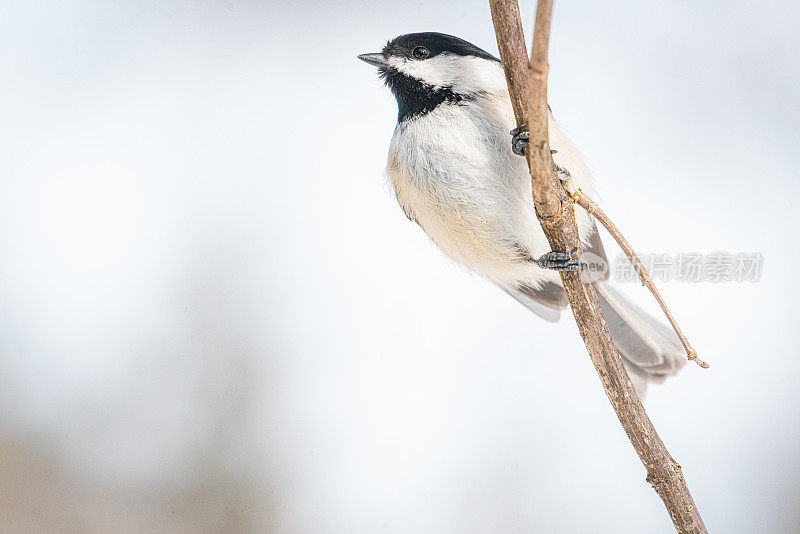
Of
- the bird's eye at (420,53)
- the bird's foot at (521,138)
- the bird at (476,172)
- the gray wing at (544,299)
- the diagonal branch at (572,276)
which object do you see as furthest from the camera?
the gray wing at (544,299)

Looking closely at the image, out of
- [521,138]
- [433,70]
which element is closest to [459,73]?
[433,70]

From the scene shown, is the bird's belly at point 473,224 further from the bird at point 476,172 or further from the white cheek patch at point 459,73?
the white cheek patch at point 459,73

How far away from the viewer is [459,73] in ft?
3.82

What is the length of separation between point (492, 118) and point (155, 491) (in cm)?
144

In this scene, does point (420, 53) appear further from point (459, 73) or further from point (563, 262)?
point (563, 262)

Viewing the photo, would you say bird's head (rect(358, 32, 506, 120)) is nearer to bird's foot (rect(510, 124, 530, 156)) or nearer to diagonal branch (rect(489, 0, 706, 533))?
bird's foot (rect(510, 124, 530, 156))

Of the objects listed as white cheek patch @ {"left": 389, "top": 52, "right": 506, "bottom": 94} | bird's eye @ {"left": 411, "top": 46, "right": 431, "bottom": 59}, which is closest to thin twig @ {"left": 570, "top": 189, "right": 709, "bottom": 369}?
white cheek patch @ {"left": 389, "top": 52, "right": 506, "bottom": 94}

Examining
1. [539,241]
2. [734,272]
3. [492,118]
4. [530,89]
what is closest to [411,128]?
[492,118]

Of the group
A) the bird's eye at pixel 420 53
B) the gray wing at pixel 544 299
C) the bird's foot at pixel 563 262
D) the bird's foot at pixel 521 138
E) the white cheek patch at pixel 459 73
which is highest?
the bird's eye at pixel 420 53

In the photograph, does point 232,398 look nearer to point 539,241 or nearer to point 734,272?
point 539,241

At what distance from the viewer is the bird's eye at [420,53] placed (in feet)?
4.05

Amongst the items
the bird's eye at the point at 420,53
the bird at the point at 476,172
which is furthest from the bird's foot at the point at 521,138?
the bird's eye at the point at 420,53

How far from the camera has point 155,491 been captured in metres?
1.83

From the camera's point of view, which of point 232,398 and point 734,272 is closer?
point 734,272
